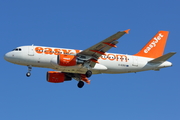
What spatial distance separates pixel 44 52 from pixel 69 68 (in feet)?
11.9

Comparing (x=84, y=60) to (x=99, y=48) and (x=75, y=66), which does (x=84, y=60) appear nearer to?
(x=75, y=66)

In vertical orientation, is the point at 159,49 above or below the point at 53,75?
above

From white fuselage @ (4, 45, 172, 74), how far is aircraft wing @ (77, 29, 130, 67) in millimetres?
1260

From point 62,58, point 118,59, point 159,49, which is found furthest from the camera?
point 159,49

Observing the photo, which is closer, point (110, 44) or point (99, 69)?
point (110, 44)

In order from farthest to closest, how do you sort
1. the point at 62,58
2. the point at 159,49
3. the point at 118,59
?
the point at 159,49
the point at 118,59
the point at 62,58

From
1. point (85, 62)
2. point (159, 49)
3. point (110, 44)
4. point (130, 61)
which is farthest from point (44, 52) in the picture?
point (159, 49)

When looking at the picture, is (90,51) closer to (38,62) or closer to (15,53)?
(38,62)

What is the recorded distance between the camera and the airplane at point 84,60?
4556 cm

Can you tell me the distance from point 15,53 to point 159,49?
66.4 feet

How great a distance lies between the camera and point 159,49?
5369 centimetres

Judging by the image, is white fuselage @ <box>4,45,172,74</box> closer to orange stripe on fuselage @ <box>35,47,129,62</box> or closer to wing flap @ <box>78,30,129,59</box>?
orange stripe on fuselage @ <box>35,47,129,62</box>

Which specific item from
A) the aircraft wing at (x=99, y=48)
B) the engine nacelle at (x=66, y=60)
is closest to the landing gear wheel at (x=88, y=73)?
the aircraft wing at (x=99, y=48)

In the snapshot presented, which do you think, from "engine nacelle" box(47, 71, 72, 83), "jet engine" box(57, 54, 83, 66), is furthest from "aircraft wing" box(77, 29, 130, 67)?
"engine nacelle" box(47, 71, 72, 83)
